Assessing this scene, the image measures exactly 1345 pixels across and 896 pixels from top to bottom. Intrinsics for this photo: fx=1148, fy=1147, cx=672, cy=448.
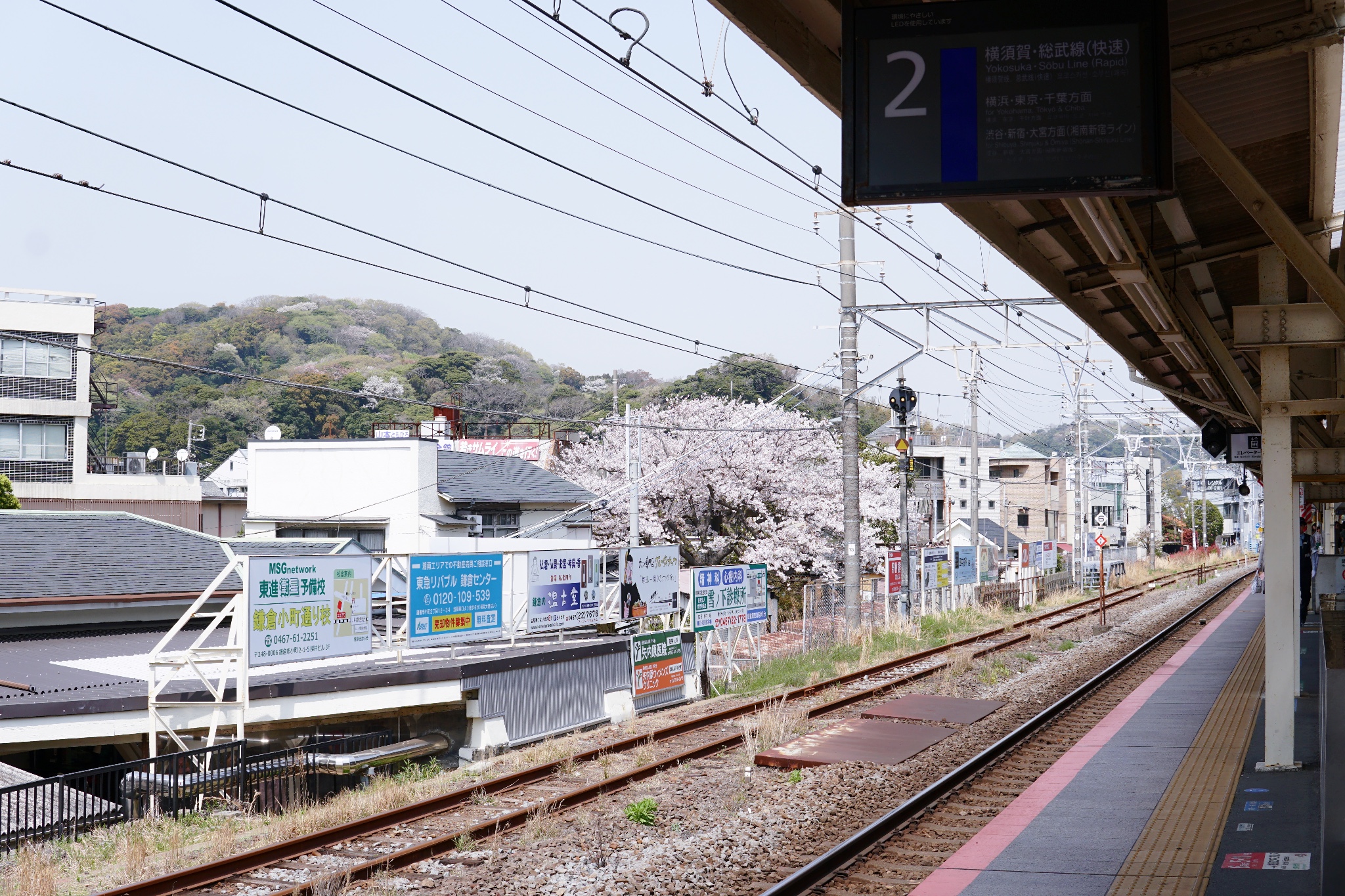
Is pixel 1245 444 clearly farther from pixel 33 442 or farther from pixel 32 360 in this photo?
pixel 33 442

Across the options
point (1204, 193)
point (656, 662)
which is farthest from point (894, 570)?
point (1204, 193)

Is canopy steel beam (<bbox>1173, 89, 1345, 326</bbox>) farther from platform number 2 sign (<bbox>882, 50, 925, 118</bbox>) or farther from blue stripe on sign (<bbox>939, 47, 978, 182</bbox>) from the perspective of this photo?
platform number 2 sign (<bbox>882, 50, 925, 118</bbox>)

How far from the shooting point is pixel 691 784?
13.3 m

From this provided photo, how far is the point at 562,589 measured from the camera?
70.1 ft

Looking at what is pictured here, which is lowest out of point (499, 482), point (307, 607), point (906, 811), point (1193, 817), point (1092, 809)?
point (906, 811)

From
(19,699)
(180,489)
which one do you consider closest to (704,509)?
(180,489)

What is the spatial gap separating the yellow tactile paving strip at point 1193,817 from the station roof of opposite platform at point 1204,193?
12.3ft

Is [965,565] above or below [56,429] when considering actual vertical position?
below

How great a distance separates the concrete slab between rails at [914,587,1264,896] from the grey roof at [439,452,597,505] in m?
26.1

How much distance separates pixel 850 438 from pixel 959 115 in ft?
75.2

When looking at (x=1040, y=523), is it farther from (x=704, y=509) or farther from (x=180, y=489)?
(x=180, y=489)

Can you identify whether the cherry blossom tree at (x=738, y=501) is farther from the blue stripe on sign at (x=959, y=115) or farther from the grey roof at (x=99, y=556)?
the blue stripe on sign at (x=959, y=115)

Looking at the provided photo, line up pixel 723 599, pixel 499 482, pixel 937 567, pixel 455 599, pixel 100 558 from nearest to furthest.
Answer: pixel 455 599, pixel 100 558, pixel 723 599, pixel 937 567, pixel 499 482

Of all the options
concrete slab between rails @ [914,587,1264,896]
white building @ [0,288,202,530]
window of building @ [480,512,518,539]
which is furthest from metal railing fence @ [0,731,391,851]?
white building @ [0,288,202,530]
